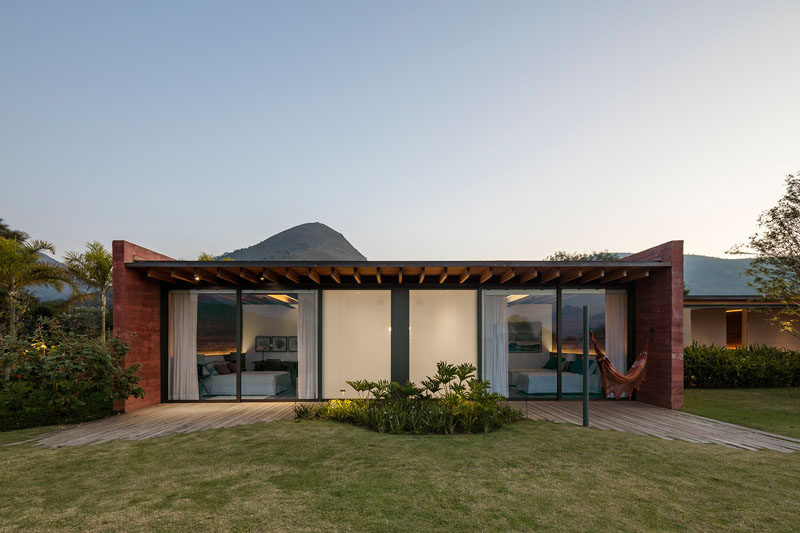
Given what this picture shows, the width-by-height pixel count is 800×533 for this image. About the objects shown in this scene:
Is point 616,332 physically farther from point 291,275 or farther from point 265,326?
point 265,326

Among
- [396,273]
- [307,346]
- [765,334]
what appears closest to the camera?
[396,273]

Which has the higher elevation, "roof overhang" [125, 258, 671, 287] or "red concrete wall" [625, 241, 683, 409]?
"roof overhang" [125, 258, 671, 287]

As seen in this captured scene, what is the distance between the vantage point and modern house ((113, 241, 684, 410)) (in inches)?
360

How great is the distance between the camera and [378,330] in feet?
31.1

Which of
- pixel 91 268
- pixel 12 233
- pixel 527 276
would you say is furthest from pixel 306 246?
pixel 527 276

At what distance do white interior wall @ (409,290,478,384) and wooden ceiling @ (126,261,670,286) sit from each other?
35cm

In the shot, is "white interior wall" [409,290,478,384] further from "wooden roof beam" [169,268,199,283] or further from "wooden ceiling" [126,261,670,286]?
"wooden roof beam" [169,268,199,283]

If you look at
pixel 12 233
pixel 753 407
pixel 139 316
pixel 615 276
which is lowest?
pixel 753 407

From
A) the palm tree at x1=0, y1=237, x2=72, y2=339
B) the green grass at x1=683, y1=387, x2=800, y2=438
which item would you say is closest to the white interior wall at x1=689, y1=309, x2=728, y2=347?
the green grass at x1=683, y1=387, x2=800, y2=438

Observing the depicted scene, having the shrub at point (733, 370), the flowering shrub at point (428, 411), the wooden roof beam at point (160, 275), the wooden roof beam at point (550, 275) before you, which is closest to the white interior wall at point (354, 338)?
the flowering shrub at point (428, 411)

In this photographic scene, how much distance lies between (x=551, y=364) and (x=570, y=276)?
2.01 m

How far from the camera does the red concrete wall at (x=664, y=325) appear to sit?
810 centimetres

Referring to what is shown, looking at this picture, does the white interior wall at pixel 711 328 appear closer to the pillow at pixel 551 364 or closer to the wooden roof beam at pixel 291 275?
the pillow at pixel 551 364

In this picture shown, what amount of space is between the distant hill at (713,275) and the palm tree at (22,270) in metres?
92.9
